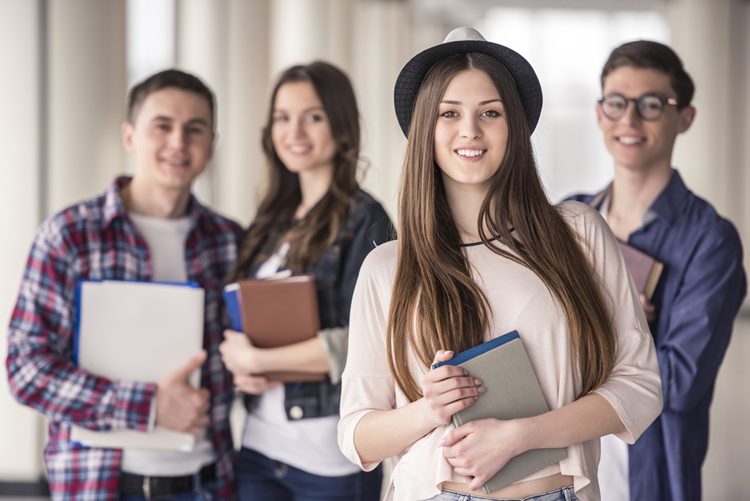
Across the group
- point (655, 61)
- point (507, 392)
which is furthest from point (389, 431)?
point (655, 61)

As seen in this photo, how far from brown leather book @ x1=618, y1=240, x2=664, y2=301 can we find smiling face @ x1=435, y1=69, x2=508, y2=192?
74cm

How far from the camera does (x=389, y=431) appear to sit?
1.57 m

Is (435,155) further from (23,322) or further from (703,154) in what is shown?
(703,154)

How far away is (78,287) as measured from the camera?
232 centimetres

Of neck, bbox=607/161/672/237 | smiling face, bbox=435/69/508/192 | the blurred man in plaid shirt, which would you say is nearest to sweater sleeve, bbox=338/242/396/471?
smiling face, bbox=435/69/508/192

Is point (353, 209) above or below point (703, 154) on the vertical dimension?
A: below

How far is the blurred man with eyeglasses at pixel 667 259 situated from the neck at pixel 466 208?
2.37ft

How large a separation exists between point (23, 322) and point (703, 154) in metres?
6.16

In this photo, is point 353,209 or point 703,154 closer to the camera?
point 353,209

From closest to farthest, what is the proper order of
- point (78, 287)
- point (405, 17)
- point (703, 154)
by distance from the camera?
1. point (78, 287)
2. point (703, 154)
3. point (405, 17)

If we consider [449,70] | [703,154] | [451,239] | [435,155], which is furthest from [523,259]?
[703,154]

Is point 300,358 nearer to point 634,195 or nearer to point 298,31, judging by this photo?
point 634,195

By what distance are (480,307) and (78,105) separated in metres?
3.19

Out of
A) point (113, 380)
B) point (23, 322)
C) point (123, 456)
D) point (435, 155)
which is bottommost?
point (123, 456)
